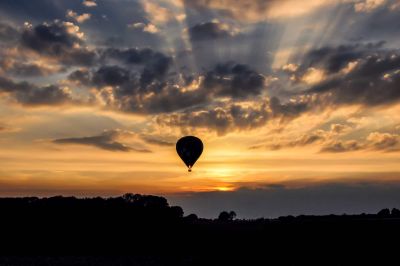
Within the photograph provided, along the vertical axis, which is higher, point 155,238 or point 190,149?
point 190,149

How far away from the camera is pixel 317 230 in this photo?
205 feet

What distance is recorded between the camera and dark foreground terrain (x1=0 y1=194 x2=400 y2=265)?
56250mm

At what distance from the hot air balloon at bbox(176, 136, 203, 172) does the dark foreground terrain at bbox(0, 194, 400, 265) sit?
441 inches

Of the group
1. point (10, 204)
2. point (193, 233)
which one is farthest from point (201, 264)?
point (10, 204)

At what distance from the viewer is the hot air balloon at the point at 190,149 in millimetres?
78938

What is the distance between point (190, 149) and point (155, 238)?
61.1ft

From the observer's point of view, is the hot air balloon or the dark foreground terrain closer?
the dark foreground terrain

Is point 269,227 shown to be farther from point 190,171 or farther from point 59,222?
point 59,222

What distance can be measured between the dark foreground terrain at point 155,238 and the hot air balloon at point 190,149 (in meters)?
11.2

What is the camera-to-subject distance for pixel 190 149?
79000 mm

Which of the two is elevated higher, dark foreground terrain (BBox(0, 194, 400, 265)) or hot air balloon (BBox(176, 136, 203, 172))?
hot air balloon (BBox(176, 136, 203, 172))

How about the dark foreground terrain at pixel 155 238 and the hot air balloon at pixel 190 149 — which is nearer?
the dark foreground terrain at pixel 155 238

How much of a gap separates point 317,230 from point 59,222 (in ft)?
168

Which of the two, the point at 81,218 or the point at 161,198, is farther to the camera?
the point at 161,198
